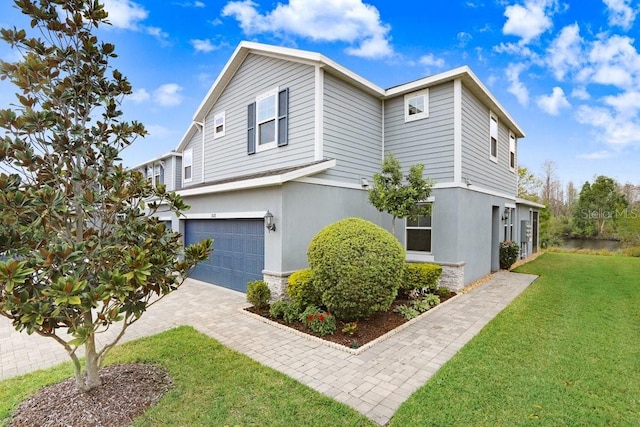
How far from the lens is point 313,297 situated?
6.86 m

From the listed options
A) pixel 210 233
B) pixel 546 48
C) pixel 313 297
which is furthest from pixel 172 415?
pixel 546 48

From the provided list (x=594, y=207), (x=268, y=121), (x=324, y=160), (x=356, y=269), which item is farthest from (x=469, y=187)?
(x=594, y=207)

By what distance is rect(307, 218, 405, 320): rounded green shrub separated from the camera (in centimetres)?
584

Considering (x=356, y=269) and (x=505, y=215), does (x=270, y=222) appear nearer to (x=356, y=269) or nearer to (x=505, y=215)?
(x=356, y=269)

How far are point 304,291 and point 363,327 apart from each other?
144 centimetres

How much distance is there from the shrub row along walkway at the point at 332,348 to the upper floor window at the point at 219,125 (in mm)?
6805

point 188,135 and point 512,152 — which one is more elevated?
point 188,135

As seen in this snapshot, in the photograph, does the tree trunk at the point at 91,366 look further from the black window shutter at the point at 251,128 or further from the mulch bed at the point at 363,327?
the black window shutter at the point at 251,128

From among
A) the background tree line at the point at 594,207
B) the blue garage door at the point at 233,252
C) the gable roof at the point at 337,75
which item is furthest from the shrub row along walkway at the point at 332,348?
the background tree line at the point at 594,207

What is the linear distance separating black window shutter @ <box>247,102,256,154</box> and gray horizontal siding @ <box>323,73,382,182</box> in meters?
2.97

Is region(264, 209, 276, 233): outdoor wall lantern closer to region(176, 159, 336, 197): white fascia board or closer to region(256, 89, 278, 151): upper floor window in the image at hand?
region(176, 159, 336, 197): white fascia board

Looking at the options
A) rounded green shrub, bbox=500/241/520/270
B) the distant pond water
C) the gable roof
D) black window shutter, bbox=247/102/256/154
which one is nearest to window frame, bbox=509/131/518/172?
the gable roof

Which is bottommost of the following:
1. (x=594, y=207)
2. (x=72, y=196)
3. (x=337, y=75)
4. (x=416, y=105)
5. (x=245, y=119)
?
(x=72, y=196)

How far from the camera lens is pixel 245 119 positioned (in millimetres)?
11094
